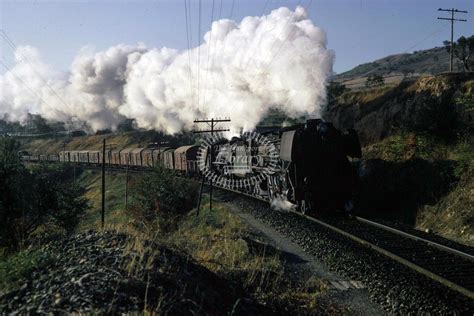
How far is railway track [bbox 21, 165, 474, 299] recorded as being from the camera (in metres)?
8.62

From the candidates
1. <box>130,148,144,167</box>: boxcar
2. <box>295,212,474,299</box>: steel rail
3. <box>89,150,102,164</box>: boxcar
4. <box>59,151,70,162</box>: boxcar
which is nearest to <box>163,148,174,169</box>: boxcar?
<box>130,148,144,167</box>: boxcar

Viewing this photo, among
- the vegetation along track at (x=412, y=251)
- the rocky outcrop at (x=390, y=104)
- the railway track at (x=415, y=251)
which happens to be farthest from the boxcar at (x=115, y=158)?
the railway track at (x=415, y=251)

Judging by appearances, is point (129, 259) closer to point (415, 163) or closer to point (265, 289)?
point (265, 289)

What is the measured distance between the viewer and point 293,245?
12.4 metres

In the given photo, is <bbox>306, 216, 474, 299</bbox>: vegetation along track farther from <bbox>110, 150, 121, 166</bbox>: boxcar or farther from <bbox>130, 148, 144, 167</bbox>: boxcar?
<bbox>110, 150, 121, 166</bbox>: boxcar

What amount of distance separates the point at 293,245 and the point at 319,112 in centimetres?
1121

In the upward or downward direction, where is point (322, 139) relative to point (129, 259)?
upward

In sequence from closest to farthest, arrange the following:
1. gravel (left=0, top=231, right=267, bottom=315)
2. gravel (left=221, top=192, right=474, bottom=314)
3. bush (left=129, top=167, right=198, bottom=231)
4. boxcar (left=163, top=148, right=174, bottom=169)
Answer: gravel (left=0, top=231, right=267, bottom=315) < gravel (left=221, top=192, right=474, bottom=314) < bush (left=129, top=167, right=198, bottom=231) < boxcar (left=163, top=148, right=174, bottom=169)

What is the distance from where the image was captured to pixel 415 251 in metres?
11.0

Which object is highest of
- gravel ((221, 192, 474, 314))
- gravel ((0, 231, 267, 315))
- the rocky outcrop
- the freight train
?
the rocky outcrop

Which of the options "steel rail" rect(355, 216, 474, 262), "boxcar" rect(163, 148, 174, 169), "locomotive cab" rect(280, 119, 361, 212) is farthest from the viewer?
"boxcar" rect(163, 148, 174, 169)

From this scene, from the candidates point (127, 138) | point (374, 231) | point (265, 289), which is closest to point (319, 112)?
point (374, 231)

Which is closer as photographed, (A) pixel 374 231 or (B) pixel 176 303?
(B) pixel 176 303

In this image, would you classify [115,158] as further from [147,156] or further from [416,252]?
[416,252]
